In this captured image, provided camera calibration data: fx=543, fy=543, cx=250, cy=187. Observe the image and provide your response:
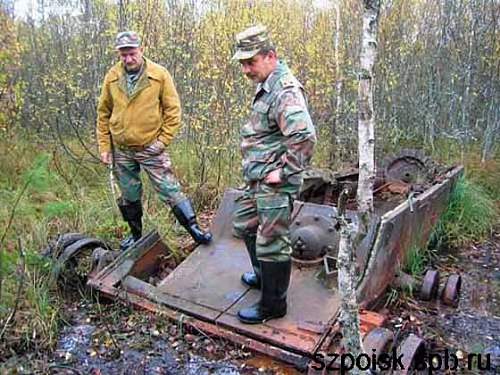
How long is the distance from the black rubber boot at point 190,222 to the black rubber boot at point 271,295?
114 cm

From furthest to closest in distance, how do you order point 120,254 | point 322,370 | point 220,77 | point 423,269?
point 220,77 < point 423,269 < point 120,254 < point 322,370

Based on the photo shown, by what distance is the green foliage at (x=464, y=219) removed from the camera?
6.35 meters

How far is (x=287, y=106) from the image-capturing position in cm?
346

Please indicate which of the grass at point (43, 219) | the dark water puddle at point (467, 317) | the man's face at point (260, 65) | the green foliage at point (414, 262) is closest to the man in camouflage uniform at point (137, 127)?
the grass at point (43, 219)

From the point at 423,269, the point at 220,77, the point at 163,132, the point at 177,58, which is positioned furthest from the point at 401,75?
the point at 163,132

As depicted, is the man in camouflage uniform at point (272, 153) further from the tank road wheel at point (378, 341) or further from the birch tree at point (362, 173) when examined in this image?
the tank road wheel at point (378, 341)

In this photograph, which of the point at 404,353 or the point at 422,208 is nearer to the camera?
the point at 404,353

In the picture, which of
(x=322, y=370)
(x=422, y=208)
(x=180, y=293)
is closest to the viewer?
(x=322, y=370)

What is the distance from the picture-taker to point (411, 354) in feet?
10.9

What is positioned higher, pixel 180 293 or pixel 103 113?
pixel 103 113

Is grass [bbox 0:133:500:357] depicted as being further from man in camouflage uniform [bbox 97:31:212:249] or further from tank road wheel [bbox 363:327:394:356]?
tank road wheel [bbox 363:327:394:356]

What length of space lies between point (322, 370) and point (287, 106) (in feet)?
5.42

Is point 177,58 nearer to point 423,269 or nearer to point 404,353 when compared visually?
point 423,269

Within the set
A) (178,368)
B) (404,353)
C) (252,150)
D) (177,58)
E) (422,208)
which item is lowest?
(178,368)
